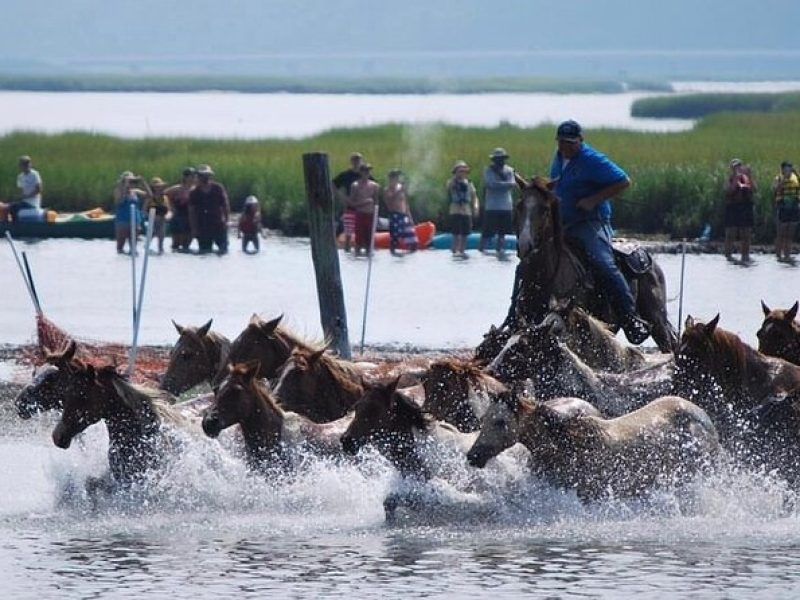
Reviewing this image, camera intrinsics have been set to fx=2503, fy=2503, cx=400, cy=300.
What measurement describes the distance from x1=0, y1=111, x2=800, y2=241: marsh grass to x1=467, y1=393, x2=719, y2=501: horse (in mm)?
20304

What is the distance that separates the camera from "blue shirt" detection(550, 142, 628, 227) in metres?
16.6

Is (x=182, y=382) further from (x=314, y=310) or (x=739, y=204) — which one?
(x=739, y=204)

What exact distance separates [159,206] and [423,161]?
11.4 meters

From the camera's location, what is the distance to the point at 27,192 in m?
38.2

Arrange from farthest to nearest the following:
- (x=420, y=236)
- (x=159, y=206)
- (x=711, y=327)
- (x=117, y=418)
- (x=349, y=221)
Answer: (x=420, y=236), (x=159, y=206), (x=349, y=221), (x=117, y=418), (x=711, y=327)

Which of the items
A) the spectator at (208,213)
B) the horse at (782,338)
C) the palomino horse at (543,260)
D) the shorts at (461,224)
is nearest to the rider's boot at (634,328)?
the palomino horse at (543,260)

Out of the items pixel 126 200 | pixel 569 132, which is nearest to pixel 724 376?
pixel 569 132

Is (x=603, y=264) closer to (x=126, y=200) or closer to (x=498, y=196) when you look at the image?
(x=498, y=196)

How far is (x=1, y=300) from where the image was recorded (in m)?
30.1

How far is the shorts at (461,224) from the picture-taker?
117 ft

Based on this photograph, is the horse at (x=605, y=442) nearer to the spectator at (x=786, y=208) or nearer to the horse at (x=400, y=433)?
the horse at (x=400, y=433)

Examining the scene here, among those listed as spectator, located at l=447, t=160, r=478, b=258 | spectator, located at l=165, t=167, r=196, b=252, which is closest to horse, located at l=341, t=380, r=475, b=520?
spectator, located at l=447, t=160, r=478, b=258

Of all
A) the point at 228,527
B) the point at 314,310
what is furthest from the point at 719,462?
the point at 314,310

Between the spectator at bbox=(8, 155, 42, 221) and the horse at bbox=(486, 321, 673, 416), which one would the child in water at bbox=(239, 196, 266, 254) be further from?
the horse at bbox=(486, 321, 673, 416)
